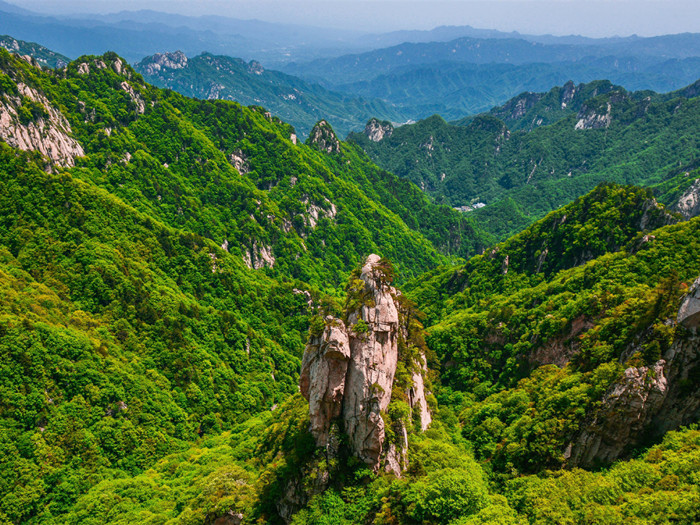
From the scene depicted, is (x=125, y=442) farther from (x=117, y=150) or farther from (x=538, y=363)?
(x=117, y=150)

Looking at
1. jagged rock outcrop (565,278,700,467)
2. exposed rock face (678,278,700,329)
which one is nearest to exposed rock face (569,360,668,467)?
jagged rock outcrop (565,278,700,467)

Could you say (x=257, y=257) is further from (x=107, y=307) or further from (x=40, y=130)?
(x=40, y=130)

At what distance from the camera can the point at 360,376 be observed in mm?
44000

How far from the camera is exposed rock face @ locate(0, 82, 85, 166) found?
136 meters

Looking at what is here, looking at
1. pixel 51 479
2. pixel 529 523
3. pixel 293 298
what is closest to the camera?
pixel 529 523

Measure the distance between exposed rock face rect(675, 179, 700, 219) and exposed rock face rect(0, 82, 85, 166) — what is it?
222026 mm

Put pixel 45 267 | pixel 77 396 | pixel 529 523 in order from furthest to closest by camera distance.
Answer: pixel 45 267 → pixel 77 396 → pixel 529 523

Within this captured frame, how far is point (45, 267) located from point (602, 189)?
5972 inches

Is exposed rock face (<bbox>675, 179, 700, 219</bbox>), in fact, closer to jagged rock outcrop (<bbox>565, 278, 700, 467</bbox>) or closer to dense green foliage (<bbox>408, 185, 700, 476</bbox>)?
dense green foliage (<bbox>408, 185, 700, 476</bbox>)

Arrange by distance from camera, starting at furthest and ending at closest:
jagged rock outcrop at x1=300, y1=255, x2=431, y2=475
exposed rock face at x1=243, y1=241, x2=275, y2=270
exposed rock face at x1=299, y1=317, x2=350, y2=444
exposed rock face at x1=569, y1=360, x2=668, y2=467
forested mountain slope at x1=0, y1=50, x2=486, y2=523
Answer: exposed rock face at x1=243, y1=241, x2=275, y2=270 → forested mountain slope at x1=0, y1=50, x2=486, y2=523 → exposed rock face at x1=299, y1=317, x2=350, y2=444 → jagged rock outcrop at x1=300, y1=255, x2=431, y2=475 → exposed rock face at x1=569, y1=360, x2=668, y2=467

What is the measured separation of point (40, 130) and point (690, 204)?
228653mm

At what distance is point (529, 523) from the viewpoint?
3478 centimetres

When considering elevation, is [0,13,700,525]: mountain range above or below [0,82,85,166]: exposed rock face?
below

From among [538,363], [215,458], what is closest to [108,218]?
[215,458]
